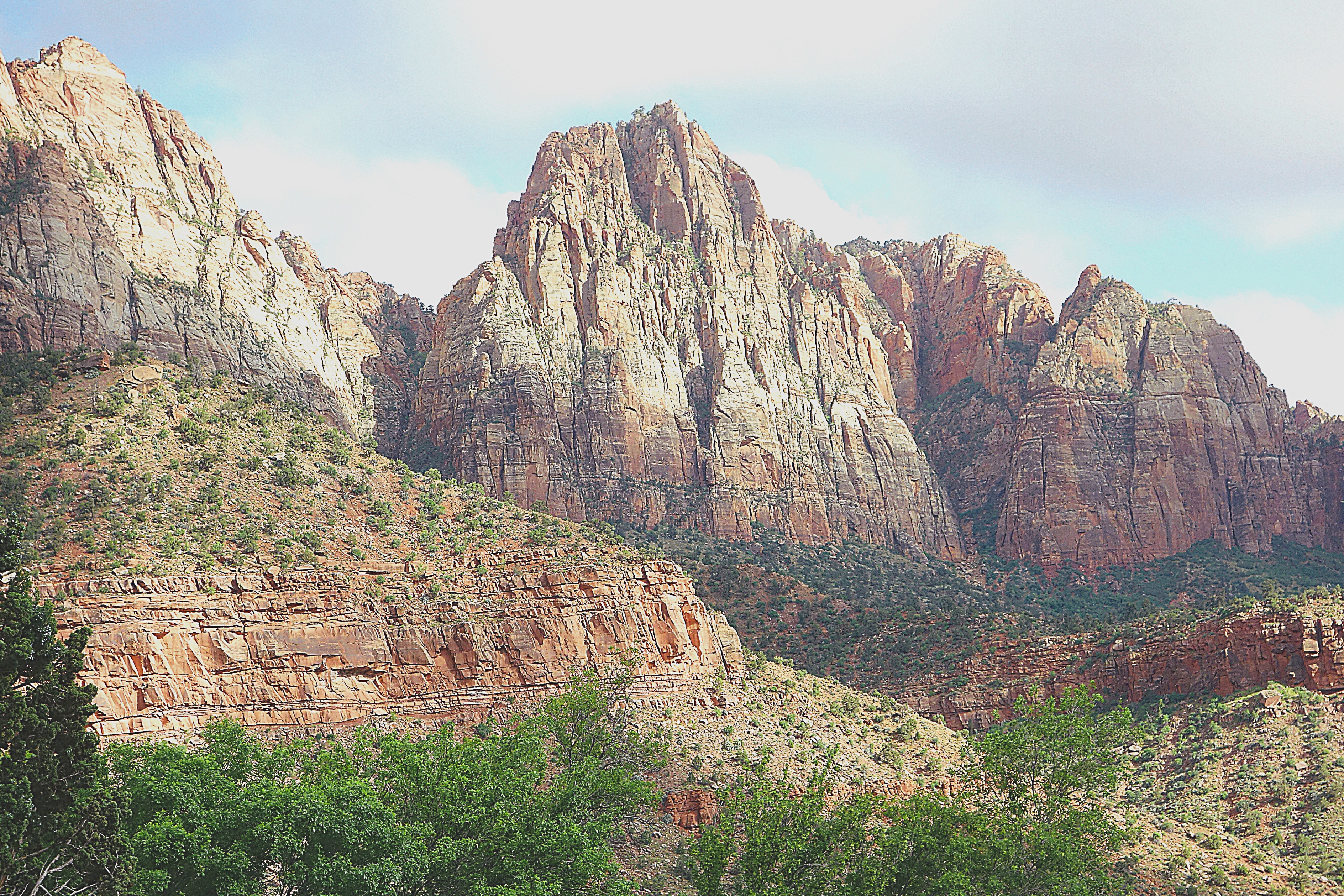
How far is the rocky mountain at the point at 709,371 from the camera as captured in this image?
130375 mm

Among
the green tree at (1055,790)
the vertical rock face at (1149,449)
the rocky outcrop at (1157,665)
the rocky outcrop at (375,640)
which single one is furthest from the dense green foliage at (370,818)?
the vertical rock face at (1149,449)

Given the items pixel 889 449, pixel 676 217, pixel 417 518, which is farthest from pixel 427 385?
pixel 417 518

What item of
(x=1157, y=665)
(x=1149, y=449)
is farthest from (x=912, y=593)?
(x=1157, y=665)

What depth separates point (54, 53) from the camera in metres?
114

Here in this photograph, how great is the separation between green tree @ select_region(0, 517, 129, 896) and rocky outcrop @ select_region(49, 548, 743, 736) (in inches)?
677

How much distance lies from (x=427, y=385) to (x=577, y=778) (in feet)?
344

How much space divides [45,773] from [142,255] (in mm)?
96420

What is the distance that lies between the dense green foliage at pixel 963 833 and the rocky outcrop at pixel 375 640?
12.6 metres

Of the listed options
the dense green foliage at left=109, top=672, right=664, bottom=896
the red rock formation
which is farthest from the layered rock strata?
the dense green foliage at left=109, top=672, right=664, bottom=896

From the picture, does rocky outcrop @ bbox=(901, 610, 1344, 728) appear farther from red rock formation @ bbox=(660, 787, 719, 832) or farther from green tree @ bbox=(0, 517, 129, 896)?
green tree @ bbox=(0, 517, 129, 896)

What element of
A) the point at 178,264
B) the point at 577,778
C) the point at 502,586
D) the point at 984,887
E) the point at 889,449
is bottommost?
the point at 984,887

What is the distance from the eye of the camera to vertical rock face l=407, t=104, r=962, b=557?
13850cm

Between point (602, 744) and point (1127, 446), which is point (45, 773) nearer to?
point (602, 744)

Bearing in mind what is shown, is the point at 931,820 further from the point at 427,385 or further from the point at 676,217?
the point at 676,217
